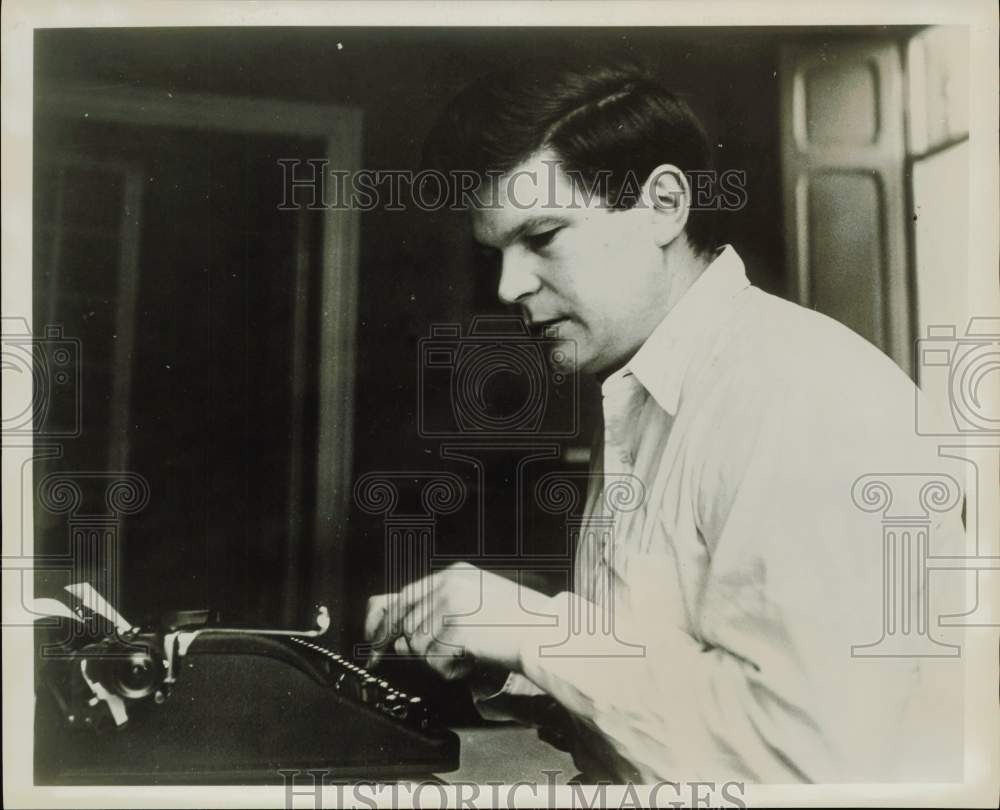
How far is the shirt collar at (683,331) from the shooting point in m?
1.45

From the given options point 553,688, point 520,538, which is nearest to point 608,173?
point 520,538

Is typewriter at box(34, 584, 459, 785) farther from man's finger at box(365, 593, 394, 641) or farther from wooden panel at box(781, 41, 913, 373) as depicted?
wooden panel at box(781, 41, 913, 373)

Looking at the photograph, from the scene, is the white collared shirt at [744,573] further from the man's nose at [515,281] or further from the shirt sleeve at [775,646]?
the man's nose at [515,281]

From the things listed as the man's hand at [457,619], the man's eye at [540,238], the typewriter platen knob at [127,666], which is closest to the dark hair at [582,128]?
the man's eye at [540,238]

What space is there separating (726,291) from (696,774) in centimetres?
85

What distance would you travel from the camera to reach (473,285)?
147 cm

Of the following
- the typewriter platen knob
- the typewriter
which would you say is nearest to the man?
the typewriter

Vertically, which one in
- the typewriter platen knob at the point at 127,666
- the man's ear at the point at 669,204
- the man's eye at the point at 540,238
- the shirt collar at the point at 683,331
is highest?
the man's ear at the point at 669,204

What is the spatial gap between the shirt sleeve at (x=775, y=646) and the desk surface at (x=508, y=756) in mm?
90

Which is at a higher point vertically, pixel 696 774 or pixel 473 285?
pixel 473 285

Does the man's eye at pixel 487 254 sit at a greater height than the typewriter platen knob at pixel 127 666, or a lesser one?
greater

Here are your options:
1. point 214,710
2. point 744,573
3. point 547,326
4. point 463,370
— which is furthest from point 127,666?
point 744,573

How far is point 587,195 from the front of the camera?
1.45 metres

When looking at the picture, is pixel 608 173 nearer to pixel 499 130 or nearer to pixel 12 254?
pixel 499 130
